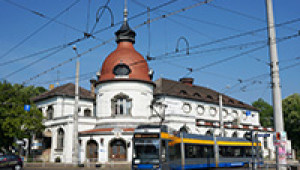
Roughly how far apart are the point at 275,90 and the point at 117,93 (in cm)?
3143

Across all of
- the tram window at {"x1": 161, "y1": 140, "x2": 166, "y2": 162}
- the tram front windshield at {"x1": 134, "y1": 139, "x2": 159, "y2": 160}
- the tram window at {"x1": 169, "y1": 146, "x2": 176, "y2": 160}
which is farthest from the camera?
the tram window at {"x1": 169, "y1": 146, "x2": 176, "y2": 160}

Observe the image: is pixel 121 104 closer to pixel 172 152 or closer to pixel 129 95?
pixel 129 95

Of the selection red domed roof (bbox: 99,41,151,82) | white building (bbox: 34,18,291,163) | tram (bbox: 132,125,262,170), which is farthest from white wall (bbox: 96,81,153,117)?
tram (bbox: 132,125,262,170)

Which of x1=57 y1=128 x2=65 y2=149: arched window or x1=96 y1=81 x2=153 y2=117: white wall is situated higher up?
x1=96 y1=81 x2=153 y2=117: white wall

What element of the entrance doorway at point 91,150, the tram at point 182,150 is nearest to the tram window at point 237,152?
the tram at point 182,150

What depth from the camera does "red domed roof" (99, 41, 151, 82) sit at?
46656 mm

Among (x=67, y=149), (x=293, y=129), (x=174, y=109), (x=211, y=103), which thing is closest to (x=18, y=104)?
(x=67, y=149)

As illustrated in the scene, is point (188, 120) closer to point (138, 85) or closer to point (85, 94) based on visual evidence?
point (138, 85)

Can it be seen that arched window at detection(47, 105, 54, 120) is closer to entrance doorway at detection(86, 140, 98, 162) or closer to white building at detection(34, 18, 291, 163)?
white building at detection(34, 18, 291, 163)

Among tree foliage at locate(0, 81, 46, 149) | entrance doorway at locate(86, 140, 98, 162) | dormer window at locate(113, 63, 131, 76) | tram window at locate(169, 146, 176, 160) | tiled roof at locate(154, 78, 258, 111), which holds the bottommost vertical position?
entrance doorway at locate(86, 140, 98, 162)

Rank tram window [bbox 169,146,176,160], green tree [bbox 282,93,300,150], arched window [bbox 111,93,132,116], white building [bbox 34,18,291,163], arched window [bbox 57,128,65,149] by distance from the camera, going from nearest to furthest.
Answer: tram window [bbox 169,146,176,160]
white building [bbox 34,18,291,163]
arched window [bbox 111,93,132,116]
arched window [bbox 57,128,65,149]
green tree [bbox 282,93,300,150]

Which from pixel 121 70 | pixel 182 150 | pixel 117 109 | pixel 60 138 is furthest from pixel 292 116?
pixel 182 150

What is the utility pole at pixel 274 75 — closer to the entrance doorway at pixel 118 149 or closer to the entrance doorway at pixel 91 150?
the entrance doorway at pixel 118 149

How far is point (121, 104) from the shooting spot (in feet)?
153
